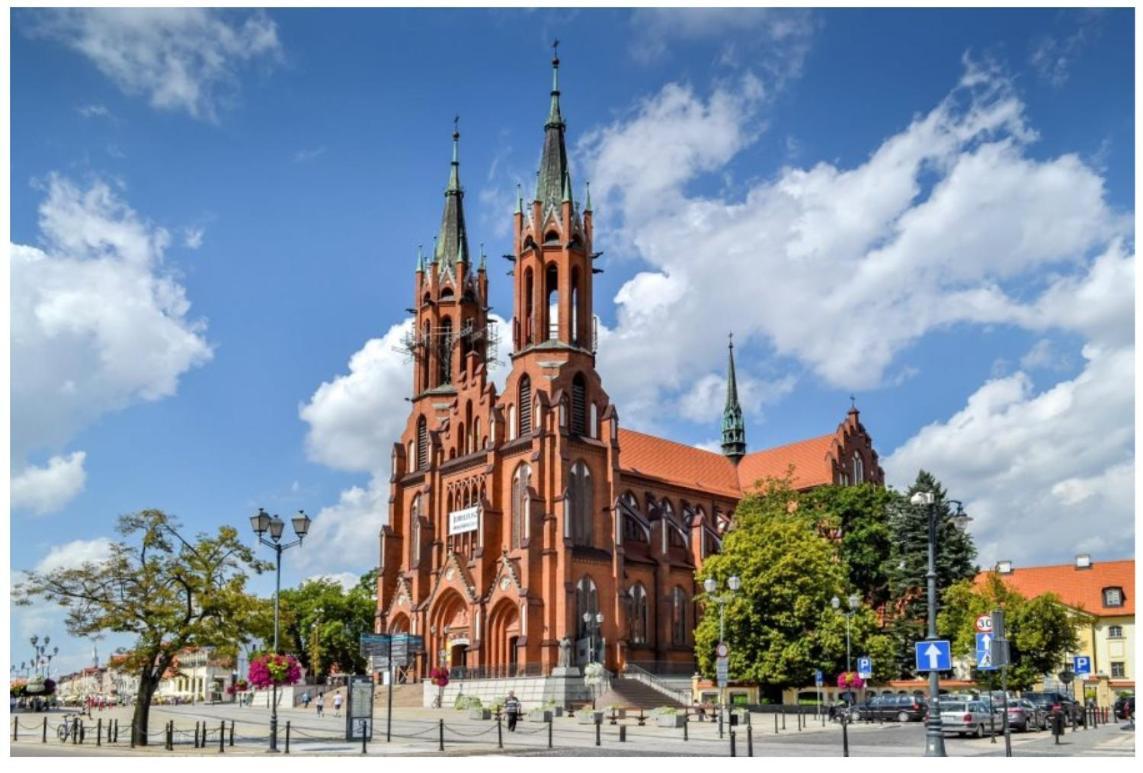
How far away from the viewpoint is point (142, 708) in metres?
33.8

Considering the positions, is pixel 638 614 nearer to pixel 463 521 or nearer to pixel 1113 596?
pixel 463 521

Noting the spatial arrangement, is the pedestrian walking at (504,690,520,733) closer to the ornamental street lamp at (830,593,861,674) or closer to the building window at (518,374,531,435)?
the ornamental street lamp at (830,593,861,674)

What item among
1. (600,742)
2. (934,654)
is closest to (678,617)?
(600,742)

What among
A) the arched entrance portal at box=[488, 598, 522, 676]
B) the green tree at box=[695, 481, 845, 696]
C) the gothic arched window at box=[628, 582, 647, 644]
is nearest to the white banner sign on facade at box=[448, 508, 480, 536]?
the arched entrance portal at box=[488, 598, 522, 676]

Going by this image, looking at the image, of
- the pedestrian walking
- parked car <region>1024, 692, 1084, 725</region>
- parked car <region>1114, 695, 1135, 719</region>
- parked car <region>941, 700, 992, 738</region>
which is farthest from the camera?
parked car <region>1114, 695, 1135, 719</region>

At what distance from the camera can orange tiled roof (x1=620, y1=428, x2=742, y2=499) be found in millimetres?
86250

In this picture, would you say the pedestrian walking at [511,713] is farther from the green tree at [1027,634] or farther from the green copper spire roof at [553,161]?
the green copper spire roof at [553,161]

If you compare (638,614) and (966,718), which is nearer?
(966,718)

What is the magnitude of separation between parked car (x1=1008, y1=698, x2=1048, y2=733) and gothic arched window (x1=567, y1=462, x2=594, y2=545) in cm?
3155

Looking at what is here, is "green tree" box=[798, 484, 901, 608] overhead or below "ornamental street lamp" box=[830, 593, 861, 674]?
overhead

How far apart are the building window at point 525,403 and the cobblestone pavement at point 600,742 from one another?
29249 mm

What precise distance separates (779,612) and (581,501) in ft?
56.3

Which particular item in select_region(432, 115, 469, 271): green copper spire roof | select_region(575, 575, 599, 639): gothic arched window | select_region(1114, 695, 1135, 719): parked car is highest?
select_region(432, 115, 469, 271): green copper spire roof
